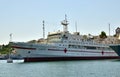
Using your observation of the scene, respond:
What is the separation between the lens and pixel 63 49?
87.2 m

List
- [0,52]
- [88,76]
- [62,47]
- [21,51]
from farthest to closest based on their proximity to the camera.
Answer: [0,52]
[62,47]
[21,51]
[88,76]

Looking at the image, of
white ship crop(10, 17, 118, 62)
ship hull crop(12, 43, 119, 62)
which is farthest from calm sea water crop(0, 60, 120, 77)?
white ship crop(10, 17, 118, 62)

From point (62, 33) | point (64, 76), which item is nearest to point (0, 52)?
point (62, 33)

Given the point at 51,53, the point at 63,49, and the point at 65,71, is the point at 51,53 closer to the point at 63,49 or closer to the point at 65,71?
the point at 63,49

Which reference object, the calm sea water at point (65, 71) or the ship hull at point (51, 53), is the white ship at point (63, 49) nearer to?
the ship hull at point (51, 53)

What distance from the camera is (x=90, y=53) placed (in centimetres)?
9400

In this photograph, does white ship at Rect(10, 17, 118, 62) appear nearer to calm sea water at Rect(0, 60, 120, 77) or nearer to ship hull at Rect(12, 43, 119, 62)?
ship hull at Rect(12, 43, 119, 62)

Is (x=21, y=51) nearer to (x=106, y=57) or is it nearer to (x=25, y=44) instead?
(x=25, y=44)

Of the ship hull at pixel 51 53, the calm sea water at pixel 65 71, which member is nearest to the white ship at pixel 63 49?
the ship hull at pixel 51 53

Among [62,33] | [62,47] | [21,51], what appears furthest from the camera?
[62,33]

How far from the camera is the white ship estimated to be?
81806 mm

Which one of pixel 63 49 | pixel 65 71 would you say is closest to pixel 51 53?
pixel 63 49

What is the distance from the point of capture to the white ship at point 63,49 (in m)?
81.8

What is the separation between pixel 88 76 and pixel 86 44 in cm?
5692
